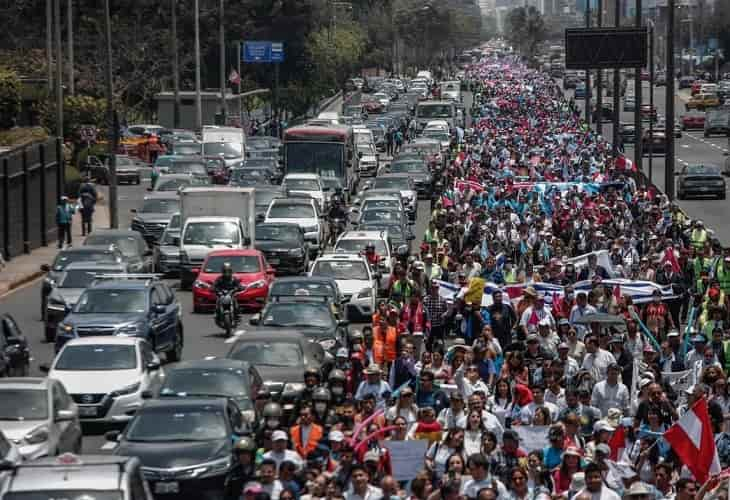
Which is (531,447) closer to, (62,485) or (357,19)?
(62,485)

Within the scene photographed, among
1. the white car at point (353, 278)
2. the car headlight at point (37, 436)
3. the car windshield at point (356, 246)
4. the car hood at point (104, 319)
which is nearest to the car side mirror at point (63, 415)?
the car headlight at point (37, 436)

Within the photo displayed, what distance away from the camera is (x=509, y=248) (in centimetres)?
3662

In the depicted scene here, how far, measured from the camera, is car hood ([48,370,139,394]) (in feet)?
79.6

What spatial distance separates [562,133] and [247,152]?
1211cm

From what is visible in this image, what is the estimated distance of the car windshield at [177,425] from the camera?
19.7 metres

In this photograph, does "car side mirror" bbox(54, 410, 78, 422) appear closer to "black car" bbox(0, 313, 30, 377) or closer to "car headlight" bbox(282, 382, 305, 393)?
"car headlight" bbox(282, 382, 305, 393)

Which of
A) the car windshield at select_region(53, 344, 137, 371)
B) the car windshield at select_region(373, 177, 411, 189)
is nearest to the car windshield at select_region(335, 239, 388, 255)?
the car windshield at select_region(53, 344, 137, 371)

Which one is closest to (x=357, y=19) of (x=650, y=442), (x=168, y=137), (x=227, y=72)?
(x=227, y=72)

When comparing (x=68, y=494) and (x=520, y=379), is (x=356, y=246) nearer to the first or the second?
(x=520, y=379)

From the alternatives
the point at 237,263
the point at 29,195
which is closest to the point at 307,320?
the point at 237,263

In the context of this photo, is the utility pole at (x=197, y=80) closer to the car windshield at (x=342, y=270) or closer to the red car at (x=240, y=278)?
the red car at (x=240, y=278)

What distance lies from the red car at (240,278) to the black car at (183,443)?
16118 mm

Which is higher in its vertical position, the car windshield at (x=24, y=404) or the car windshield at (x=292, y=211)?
the car windshield at (x=24, y=404)

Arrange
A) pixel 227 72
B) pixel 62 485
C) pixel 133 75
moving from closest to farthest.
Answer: pixel 62 485 → pixel 133 75 → pixel 227 72
